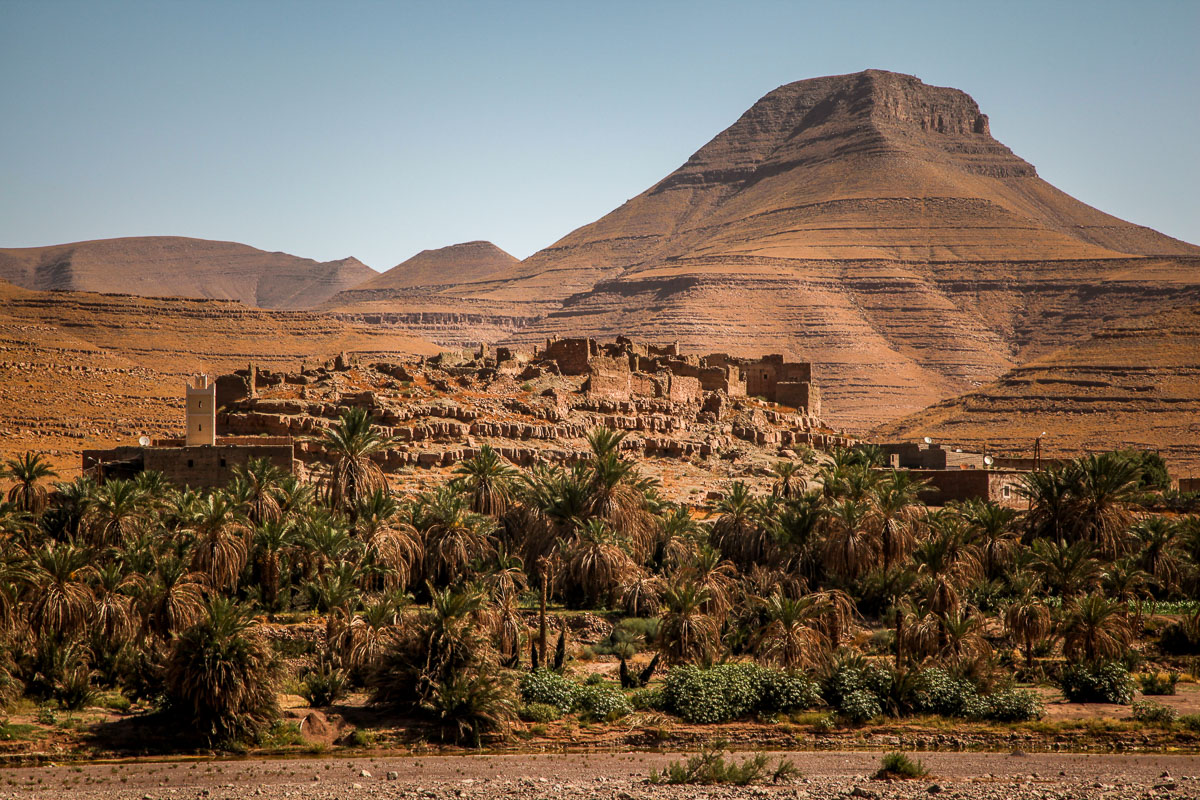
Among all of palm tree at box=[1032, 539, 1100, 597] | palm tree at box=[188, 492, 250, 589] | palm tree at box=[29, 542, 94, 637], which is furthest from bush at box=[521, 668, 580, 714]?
palm tree at box=[1032, 539, 1100, 597]

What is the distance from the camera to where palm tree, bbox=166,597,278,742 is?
30.9 meters

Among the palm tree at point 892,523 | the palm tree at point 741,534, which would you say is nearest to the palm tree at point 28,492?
the palm tree at point 741,534

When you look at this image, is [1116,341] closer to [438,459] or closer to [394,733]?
[438,459]

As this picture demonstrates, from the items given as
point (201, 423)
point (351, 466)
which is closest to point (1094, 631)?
point (351, 466)

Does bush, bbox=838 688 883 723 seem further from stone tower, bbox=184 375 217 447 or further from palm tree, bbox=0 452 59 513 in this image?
Answer: stone tower, bbox=184 375 217 447

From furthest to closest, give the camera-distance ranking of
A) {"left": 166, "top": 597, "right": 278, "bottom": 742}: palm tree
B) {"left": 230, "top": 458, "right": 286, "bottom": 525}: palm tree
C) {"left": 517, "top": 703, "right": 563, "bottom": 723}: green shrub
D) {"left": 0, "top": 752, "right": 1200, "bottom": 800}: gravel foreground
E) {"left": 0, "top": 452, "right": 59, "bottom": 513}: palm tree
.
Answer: {"left": 0, "top": 452, "right": 59, "bottom": 513}: palm tree → {"left": 230, "top": 458, "right": 286, "bottom": 525}: palm tree → {"left": 517, "top": 703, "right": 563, "bottom": 723}: green shrub → {"left": 166, "top": 597, "right": 278, "bottom": 742}: palm tree → {"left": 0, "top": 752, "right": 1200, "bottom": 800}: gravel foreground

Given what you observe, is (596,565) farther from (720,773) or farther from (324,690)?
(720,773)

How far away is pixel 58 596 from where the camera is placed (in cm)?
3406

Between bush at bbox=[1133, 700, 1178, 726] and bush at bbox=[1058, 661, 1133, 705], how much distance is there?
90cm

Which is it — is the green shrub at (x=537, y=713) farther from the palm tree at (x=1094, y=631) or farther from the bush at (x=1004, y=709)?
the palm tree at (x=1094, y=631)

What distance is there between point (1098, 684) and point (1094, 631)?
182 centimetres

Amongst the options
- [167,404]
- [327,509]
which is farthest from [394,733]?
[167,404]

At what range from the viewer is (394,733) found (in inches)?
1268

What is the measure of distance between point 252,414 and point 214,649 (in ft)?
74.6
